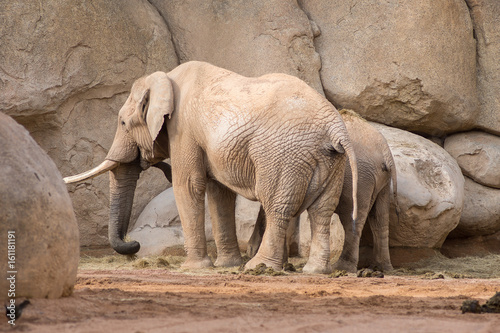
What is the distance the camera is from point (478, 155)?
10.4m

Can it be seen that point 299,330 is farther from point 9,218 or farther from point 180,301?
point 9,218

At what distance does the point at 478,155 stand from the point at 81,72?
5270 millimetres

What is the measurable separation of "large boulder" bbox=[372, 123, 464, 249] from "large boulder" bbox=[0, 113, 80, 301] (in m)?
5.33

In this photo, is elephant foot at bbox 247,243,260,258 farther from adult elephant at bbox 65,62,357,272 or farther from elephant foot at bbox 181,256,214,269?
elephant foot at bbox 181,256,214,269

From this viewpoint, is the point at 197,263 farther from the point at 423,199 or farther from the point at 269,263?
the point at 423,199

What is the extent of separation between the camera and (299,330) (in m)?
3.51

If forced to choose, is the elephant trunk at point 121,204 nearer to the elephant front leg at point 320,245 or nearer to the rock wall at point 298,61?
the rock wall at point 298,61

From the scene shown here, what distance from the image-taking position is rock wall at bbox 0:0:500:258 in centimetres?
970

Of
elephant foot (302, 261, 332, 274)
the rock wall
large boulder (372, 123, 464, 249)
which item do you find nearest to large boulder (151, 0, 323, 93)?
the rock wall

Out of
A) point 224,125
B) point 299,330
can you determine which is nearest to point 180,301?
point 299,330

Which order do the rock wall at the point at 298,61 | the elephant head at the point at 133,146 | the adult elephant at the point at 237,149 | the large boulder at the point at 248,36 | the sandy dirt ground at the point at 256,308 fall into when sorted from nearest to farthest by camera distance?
1. the sandy dirt ground at the point at 256,308
2. the adult elephant at the point at 237,149
3. the elephant head at the point at 133,146
4. the rock wall at the point at 298,61
5. the large boulder at the point at 248,36

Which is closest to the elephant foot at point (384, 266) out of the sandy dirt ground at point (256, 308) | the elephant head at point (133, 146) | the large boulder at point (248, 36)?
the sandy dirt ground at point (256, 308)

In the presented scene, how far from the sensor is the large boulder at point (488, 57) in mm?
10523

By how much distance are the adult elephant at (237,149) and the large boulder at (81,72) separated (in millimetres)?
1145
